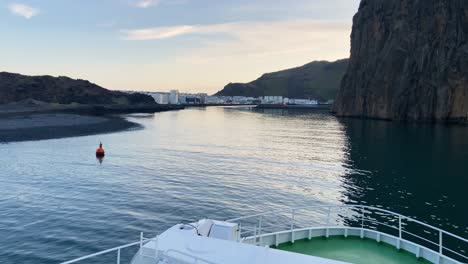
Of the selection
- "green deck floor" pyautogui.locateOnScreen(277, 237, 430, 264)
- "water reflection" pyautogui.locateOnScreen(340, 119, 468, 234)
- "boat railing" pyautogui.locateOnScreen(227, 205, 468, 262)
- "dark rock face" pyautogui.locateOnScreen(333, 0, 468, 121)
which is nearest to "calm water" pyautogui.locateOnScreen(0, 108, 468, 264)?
"water reflection" pyautogui.locateOnScreen(340, 119, 468, 234)

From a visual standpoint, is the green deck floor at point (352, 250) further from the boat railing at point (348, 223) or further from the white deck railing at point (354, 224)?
the boat railing at point (348, 223)

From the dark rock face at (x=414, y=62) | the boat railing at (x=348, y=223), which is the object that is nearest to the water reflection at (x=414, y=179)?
the boat railing at (x=348, y=223)

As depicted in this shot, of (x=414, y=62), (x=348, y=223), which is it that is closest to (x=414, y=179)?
(x=348, y=223)

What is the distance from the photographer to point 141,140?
82.2 metres

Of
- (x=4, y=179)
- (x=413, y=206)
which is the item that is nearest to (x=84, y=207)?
(x=4, y=179)

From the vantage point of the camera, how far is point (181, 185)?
41344 millimetres

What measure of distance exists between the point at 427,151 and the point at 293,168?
31.0 meters

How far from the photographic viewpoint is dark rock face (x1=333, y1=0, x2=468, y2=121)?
145m

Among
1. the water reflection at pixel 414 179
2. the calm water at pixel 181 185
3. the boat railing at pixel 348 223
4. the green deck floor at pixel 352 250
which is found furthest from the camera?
the water reflection at pixel 414 179

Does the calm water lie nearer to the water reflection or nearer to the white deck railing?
the water reflection

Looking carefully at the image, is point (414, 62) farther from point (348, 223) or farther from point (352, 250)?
point (352, 250)

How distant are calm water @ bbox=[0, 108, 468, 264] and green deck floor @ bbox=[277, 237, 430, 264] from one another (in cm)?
1351

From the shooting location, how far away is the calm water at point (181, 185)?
27.4 m

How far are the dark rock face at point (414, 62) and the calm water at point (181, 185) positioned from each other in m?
80.3
